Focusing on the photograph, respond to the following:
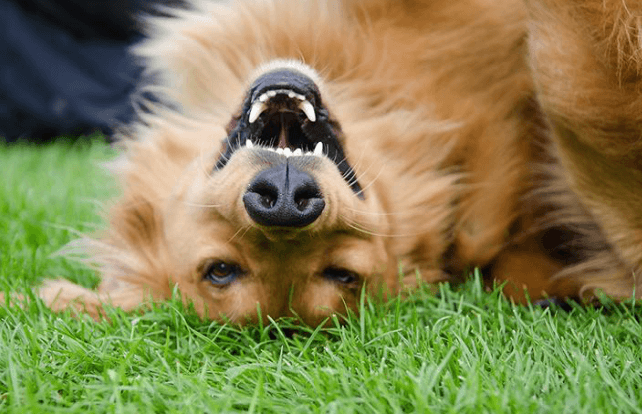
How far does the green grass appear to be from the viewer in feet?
5.55

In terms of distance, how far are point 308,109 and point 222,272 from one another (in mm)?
654

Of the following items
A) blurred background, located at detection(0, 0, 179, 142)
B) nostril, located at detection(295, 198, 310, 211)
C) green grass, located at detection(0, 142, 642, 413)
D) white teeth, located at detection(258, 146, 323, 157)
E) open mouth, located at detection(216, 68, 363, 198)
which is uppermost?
blurred background, located at detection(0, 0, 179, 142)

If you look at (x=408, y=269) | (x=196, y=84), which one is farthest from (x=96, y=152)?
(x=408, y=269)

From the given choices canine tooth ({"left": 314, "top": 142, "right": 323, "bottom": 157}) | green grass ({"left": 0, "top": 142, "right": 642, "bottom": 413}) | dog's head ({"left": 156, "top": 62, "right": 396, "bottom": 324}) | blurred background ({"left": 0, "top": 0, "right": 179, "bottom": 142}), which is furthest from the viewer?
blurred background ({"left": 0, "top": 0, "right": 179, "bottom": 142})

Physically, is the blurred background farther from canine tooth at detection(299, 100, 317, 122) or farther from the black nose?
the black nose

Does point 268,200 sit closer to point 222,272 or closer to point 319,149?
point 319,149

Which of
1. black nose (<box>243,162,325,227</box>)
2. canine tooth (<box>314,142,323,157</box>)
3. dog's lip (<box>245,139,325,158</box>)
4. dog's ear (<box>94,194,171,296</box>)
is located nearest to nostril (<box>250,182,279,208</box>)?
black nose (<box>243,162,325,227</box>)

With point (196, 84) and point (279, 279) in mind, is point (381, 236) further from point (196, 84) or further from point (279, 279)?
point (196, 84)

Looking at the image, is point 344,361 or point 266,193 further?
point 266,193

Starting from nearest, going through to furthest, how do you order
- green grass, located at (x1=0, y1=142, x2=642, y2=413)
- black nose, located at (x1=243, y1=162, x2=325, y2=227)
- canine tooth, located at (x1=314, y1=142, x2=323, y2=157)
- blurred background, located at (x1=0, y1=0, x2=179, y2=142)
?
green grass, located at (x1=0, y1=142, x2=642, y2=413) → black nose, located at (x1=243, y1=162, x2=325, y2=227) → canine tooth, located at (x1=314, y1=142, x2=323, y2=157) → blurred background, located at (x1=0, y1=0, x2=179, y2=142)

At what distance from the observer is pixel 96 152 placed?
5.43m

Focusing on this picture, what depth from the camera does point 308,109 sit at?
2.41 meters

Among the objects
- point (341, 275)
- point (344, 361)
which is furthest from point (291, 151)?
point (344, 361)

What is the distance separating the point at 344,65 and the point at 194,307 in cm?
117
